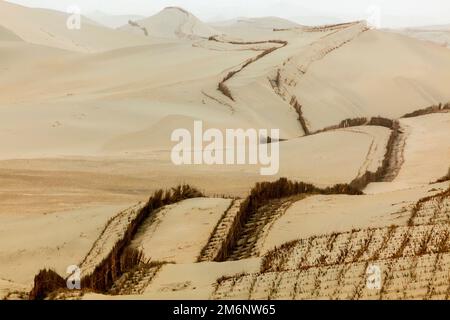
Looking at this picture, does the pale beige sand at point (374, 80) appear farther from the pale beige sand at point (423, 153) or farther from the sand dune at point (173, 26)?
the sand dune at point (173, 26)

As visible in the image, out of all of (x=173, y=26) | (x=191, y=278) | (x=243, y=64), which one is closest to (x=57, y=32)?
(x=173, y=26)

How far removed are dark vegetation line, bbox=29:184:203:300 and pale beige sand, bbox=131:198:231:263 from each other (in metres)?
0.07

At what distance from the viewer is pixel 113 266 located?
3922 millimetres

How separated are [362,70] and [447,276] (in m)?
12.3

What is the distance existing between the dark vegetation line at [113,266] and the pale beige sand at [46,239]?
228mm

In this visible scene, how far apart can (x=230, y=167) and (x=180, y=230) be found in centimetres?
255

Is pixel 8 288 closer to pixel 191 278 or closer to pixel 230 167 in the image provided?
pixel 191 278

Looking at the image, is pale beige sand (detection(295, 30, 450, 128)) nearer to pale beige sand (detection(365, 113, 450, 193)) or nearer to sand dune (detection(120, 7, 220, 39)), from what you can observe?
pale beige sand (detection(365, 113, 450, 193))

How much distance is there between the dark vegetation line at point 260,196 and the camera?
14.5 ft

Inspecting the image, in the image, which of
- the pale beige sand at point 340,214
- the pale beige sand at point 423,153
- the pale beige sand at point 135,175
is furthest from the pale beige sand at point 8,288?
the pale beige sand at point 423,153

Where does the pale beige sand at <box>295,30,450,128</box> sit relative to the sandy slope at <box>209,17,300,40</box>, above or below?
below

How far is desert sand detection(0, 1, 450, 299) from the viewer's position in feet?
12.1

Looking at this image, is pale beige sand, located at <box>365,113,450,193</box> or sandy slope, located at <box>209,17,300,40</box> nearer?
pale beige sand, located at <box>365,113,450,193</box>

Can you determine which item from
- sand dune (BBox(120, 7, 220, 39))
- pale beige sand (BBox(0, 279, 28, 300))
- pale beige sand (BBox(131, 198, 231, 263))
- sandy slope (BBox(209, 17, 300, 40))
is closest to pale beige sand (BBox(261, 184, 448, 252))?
pale beige sand (BBox(131, 198, 231, 263))
